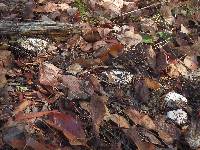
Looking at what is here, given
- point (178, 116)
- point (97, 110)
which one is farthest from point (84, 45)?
point (178, 116)

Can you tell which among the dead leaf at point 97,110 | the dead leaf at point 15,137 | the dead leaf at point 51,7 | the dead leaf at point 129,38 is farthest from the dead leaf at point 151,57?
the dead leaf at point 15,137

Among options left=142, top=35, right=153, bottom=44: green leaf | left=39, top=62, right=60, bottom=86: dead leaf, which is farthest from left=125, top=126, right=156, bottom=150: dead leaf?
left=142, top=35, right=153, bottom=44: green leaf

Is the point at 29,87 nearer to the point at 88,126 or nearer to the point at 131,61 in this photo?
the point at 88,126

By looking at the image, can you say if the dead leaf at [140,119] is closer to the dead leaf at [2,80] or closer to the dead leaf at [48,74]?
the dead leaf at [48,74]

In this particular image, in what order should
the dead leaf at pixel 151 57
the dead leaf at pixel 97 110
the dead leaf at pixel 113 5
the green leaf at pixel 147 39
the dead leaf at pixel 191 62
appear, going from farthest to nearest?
the dead leaf at pixel 113 5 < the green leaf at pixel 147 39 < the dead leaf at pixel 191 62 < the dead leaf at pixel 151 57 < the dead leaf at pixel 97 110

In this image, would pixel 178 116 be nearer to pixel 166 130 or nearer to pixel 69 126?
pixel 166 130

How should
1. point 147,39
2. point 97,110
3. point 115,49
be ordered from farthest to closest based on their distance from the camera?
point 147,39, point 115,49, point 97,110
